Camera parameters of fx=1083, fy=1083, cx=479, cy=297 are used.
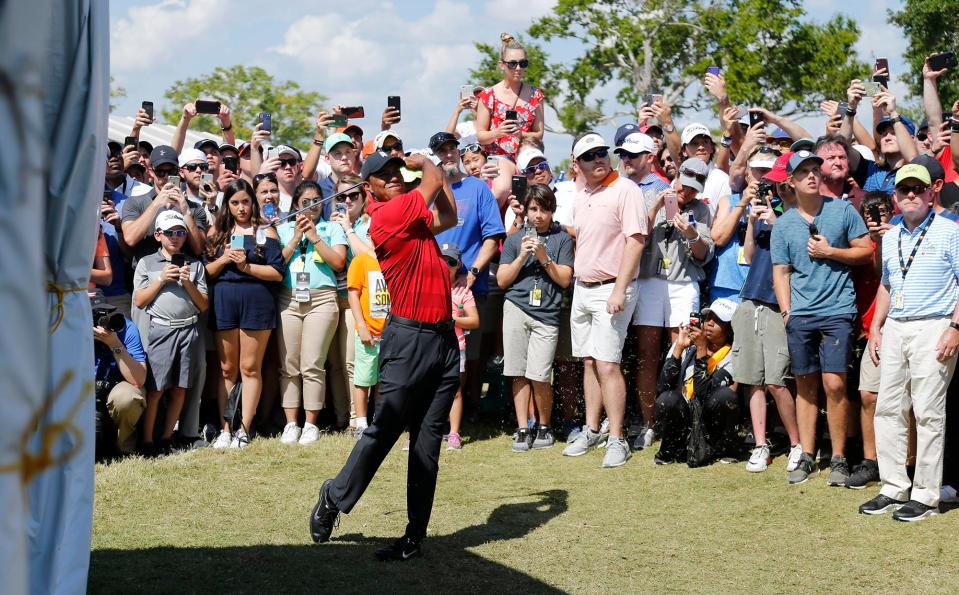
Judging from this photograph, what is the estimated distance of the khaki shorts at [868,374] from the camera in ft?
25.0

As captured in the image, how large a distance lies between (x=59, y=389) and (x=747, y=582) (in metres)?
3.97

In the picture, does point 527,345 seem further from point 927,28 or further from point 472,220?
point 927,28

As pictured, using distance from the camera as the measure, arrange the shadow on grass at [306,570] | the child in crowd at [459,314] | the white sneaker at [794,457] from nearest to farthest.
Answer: the shadow on grass at [306,570], the white sneaker at [794,457], the child in crowd at [459,314]

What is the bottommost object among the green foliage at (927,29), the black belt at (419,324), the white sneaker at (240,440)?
the white sneaker at (240,440)

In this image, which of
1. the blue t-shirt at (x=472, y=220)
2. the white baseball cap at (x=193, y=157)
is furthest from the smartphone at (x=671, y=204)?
the white baseball cap at (x=193, y=157)

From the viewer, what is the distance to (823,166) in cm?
813

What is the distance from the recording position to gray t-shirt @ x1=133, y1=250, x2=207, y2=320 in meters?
9.12

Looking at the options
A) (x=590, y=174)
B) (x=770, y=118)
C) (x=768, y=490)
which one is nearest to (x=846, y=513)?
(x=768, y=490)

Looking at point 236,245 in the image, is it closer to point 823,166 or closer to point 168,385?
point 168,385

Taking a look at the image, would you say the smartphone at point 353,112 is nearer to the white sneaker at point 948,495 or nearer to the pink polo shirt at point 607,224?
the pink polo shirt at point 607,224

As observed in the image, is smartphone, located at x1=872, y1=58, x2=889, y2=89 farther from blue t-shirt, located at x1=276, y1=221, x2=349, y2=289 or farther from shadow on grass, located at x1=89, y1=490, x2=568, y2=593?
shadow on grass, located at x1=89, y1=490, x2=568, y2=593

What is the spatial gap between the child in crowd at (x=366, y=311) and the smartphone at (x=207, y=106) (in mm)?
2541

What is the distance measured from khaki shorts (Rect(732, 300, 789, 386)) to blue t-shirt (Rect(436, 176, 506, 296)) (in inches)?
96.9

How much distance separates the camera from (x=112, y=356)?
8.64 meters
